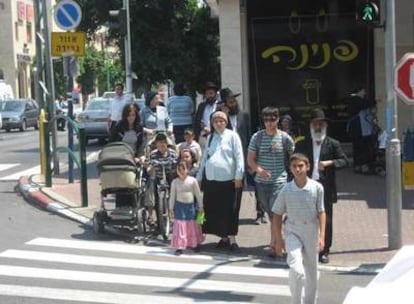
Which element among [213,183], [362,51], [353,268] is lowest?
[353,268]

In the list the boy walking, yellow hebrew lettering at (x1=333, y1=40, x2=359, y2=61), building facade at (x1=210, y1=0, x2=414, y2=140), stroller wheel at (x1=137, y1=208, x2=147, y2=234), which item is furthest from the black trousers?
yellow hebrew lettering at (x1=333, y1=40, x2=359, y2=61)

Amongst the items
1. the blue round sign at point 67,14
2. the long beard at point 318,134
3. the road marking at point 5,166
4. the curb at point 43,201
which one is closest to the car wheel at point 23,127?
the road marking at point 5,166

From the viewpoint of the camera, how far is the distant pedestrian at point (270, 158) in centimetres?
952

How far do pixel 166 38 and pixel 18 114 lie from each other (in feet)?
52.3

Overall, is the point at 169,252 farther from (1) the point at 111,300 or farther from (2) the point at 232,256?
(1) the point at 111,300

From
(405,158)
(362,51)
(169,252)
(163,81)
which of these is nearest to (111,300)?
(169,252)

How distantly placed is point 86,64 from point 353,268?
2644 inches

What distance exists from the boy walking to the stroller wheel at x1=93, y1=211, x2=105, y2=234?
13.7ft

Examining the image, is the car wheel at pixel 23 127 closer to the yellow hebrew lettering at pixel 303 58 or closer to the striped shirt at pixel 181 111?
the yellow hebrew lettering at pixel 303 58

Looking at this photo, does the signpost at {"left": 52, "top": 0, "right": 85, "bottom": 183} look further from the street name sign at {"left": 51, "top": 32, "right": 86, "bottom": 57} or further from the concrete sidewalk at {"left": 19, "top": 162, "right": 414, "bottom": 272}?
the concrete sidewalk at {"left": 19, "top": 162, "right": 414, "bottom": 272}

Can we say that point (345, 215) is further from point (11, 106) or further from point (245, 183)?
point (11, 106)

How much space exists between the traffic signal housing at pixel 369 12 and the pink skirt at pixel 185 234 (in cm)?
323

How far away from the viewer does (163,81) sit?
2903cm

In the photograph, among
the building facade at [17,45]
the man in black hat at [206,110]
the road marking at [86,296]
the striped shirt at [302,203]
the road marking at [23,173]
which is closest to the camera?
the striped shirt at [302,203]
